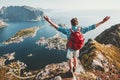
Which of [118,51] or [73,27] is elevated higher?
[73,27]

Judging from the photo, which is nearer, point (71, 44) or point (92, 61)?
point (71, 44)

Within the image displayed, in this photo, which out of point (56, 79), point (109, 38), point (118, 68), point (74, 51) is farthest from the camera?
point (109, 38)

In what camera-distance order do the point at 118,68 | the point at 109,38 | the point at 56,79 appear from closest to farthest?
the point at 56,79 < the point at 118,68 < the point at 109,38

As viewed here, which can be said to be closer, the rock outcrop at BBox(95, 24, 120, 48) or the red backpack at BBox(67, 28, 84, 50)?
the red backpack at BBox(67, 28, 84, 50)

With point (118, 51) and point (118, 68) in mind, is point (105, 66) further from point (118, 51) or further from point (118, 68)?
point (118, 51)

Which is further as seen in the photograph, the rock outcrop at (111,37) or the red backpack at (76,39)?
the rock outcrop at (111,37)

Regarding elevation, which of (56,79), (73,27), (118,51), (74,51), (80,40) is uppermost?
(73,27)

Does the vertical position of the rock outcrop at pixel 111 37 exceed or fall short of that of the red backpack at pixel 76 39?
it falls short

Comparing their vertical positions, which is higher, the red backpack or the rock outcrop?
the red backpack

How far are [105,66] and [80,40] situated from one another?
316ft

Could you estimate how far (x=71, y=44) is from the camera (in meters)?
19.2

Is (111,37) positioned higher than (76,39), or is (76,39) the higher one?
(76,39)

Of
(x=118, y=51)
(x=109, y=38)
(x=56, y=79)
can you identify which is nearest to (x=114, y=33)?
(x=109, y=38)

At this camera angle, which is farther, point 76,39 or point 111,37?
point 111,37
